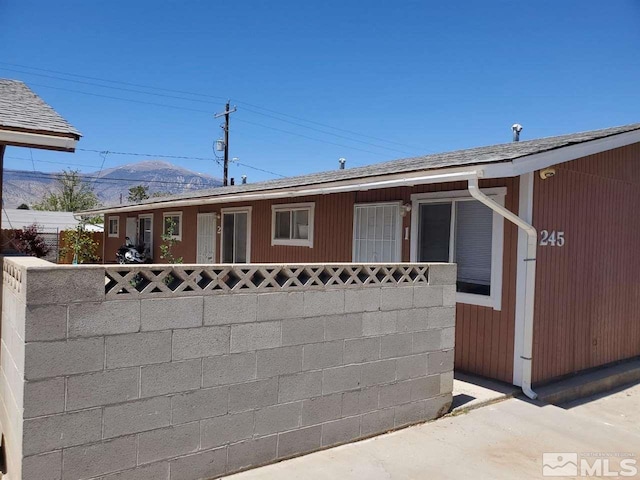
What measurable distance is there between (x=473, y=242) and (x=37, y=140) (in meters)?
4.89

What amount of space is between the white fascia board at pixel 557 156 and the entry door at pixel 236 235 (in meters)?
6.70

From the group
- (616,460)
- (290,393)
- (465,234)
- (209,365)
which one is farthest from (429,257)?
(209,365)

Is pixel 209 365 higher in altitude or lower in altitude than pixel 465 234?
lower

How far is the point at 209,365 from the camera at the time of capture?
3.14 meters

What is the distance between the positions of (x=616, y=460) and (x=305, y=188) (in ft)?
17.1

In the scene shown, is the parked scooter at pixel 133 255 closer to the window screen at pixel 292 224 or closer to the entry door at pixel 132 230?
the entry door at pixel 132 230

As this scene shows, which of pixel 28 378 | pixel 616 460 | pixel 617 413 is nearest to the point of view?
pixel 28 378

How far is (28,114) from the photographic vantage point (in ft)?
13.9

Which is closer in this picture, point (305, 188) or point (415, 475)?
point (415, 475)

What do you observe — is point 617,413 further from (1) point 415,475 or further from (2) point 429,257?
(1) point 415,475

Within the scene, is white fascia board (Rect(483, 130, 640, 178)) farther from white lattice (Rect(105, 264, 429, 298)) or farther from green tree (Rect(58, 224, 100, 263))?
green tree (Rect(58, 224, 100, 263))

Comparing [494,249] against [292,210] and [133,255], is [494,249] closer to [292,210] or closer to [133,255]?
[292,210]

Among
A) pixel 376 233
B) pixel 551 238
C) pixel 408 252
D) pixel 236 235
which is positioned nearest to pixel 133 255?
pixel 236 235

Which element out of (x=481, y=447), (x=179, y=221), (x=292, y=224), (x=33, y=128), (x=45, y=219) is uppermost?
(x=33, y=128)
